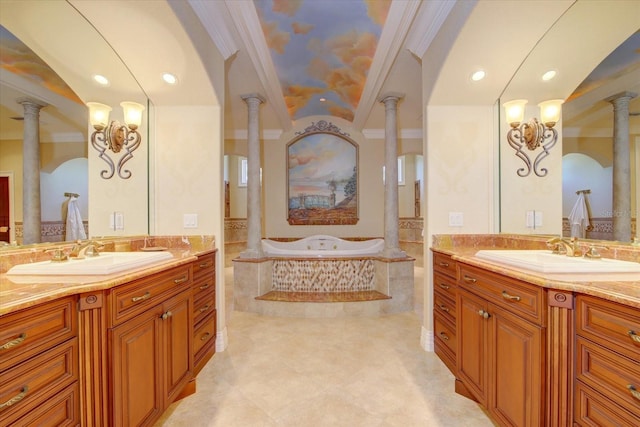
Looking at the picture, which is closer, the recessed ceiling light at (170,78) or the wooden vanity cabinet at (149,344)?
the wooden vanity cabinet at (149,344)

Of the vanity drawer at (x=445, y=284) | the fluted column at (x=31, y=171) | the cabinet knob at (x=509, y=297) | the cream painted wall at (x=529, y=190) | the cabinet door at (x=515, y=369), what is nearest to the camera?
the cabinet door at (x=515, y=369)

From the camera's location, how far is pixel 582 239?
1893 mm

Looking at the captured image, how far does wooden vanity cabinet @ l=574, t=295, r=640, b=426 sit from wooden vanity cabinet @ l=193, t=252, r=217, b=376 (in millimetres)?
2256

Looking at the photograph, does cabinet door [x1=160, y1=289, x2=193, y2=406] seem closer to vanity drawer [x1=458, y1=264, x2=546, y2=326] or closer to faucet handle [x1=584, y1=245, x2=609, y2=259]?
vanity drawer [x1=458, y1=264, x2=546, y2=326]

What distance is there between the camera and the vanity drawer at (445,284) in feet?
7.37

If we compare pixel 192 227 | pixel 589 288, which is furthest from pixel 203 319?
pixel 589 288

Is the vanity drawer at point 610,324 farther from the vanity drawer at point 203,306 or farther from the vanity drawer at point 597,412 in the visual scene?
the vanity drawer at point 203,306

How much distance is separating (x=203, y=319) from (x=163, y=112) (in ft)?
6.46

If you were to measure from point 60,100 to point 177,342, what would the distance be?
1.67 m

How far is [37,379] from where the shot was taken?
105cm

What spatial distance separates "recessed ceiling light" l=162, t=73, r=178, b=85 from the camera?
2524 millimetres

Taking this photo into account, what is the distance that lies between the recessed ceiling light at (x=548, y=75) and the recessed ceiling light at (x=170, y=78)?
9.64ft

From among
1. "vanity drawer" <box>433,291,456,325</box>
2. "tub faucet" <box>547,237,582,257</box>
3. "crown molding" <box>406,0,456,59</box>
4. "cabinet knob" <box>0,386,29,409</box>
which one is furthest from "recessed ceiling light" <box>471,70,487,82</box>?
"cabinet knob" <box>0,386,29,409</box>

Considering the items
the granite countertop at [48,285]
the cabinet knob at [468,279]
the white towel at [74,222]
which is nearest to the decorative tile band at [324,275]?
the cabinet knob at [468,279]
